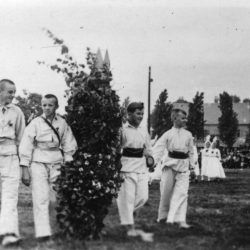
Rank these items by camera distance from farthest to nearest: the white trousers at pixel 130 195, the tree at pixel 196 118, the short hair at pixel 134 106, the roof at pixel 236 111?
the roof at pixel 236 111 < the tree at pixel 196 118 < the short hair at pixel 134 106 < the white trousers at pixel 130 195

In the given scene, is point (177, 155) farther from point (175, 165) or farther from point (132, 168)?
point (132, 168)

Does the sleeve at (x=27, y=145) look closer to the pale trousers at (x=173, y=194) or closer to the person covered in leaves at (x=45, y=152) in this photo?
the person covered in leaves at (x=45, y=152)

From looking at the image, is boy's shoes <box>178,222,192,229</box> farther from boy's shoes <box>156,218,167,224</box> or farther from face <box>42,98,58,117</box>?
face <box>42,98,58,117</box>

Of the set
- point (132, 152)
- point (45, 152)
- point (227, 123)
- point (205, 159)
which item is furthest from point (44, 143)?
point (227, 123)

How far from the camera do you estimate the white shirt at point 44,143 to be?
24.2ft

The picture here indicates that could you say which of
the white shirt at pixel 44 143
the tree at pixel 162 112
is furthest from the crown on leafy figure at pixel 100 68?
the tree at pixel 162 112

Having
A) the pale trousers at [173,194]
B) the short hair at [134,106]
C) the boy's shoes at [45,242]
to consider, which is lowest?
the boy's shoes at [45,242]

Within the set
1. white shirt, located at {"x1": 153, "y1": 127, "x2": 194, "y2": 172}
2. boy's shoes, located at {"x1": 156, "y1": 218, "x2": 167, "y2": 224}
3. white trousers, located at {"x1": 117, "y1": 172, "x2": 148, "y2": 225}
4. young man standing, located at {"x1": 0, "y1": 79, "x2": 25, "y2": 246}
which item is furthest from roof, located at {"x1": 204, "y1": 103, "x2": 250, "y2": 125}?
young man standing, located at {"x1": 0, "y1": 79, "x2": 25, "y2": 246}

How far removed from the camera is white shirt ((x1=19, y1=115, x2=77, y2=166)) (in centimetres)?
736

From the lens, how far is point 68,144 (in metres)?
7.39

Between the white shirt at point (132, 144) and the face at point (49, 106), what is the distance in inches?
47.5

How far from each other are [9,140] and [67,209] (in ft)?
4.14

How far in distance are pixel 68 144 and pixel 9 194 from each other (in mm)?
1015

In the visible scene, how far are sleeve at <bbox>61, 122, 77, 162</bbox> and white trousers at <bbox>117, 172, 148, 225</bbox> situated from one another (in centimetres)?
110
